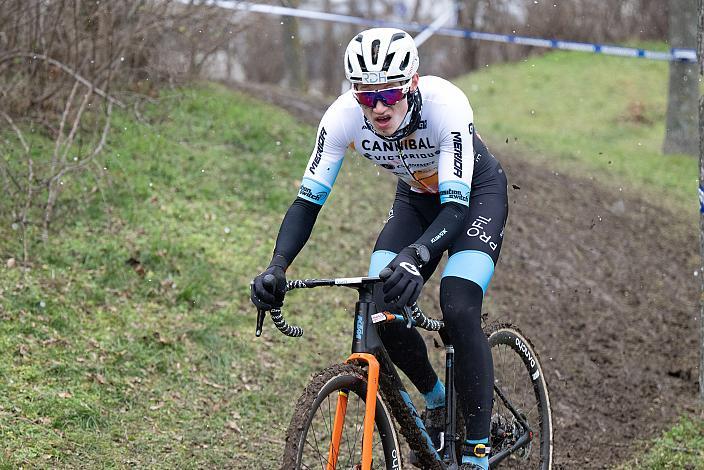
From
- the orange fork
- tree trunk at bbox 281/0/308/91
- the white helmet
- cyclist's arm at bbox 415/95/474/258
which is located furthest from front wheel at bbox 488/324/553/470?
tree trunk at bbox 281/0/308/91

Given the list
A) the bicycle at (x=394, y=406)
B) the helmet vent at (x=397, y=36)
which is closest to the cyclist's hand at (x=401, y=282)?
the bicycle at (x=394, y=406)

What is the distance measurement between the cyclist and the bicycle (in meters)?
0.13

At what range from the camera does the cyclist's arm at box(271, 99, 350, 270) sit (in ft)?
14.2

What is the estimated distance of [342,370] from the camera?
385 cm

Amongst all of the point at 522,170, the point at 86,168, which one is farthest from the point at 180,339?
the point at 522,170

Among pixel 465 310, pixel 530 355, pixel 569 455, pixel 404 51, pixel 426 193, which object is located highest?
pixel 404 51

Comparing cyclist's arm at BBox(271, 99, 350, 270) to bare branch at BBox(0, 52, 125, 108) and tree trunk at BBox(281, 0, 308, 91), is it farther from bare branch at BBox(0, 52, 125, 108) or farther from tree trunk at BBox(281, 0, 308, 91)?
tree trunk at BBox(281, 0, 308, 91)

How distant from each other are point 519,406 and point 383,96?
2.12 metres

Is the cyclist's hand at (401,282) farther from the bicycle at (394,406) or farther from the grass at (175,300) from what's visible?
the grass at (175,300)

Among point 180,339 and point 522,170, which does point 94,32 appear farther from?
point 522,170

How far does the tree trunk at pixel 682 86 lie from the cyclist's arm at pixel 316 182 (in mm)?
12020

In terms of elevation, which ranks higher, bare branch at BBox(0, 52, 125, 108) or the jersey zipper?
bare branch at BBox(0, 52, 125, 108)

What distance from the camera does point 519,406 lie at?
5.25 m

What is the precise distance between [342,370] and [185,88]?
8141 millimetres
